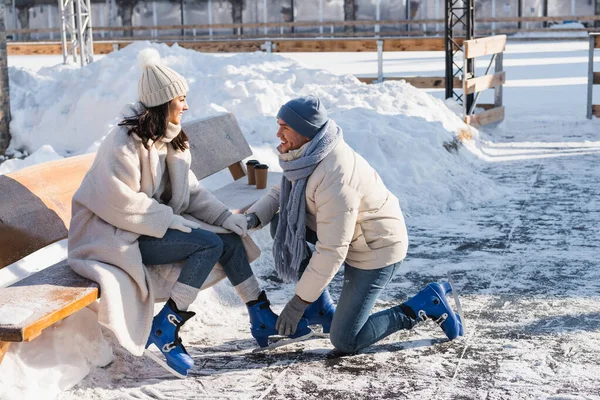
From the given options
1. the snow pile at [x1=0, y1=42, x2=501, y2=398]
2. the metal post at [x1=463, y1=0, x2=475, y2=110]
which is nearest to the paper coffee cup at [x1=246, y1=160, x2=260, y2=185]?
the snow pile at [x1=0, y1=42, x2=501, y2=398]

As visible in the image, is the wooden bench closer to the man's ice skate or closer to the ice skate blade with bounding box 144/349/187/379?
the ice skate blade with bounding box 144/349/187/379

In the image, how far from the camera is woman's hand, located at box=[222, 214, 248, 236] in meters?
4.32

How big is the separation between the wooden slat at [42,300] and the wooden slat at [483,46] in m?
8.87

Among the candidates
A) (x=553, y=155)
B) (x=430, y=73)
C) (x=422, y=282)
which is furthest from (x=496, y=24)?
(x=422, y=282)

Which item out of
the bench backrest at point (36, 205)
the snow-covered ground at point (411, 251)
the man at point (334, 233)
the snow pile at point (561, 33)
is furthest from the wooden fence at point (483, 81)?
the snow pile at point (561, 33)

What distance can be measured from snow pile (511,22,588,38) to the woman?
89.2 feet

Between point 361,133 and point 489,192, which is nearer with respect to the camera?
point 489,192

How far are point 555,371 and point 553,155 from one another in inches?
253

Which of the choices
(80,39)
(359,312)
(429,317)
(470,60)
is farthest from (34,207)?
(80,39)

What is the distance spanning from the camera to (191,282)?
4.07 metres

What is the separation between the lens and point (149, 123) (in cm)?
405

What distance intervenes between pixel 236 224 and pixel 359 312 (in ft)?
2.37

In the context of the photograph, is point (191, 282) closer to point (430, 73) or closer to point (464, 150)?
point (464, 150)

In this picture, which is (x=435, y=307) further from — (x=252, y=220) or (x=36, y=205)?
(x=36, y=205)
